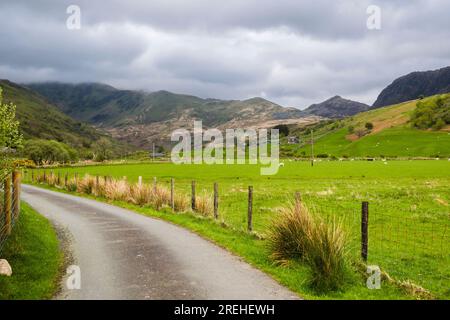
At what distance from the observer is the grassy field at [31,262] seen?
990 centimetres

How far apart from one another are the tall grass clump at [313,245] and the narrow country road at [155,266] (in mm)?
987

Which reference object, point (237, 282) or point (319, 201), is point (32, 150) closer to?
point (319, 201)

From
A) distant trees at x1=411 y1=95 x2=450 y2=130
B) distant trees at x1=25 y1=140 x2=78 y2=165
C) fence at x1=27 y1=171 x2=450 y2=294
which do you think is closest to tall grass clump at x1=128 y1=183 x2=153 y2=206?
fence at x1=27 y1=171 x2=450 y2=294

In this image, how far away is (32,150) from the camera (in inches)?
4843

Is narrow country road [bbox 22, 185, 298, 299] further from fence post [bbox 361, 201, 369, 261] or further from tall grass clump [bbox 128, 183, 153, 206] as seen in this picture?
tall grass clump [bbox 128, 183, 153, 206]

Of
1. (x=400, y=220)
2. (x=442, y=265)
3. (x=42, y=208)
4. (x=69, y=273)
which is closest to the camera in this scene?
(x=69, y=273)

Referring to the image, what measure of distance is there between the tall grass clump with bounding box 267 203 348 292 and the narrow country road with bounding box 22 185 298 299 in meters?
0.99

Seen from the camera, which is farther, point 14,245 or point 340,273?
point 14,245

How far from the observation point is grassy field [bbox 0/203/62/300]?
9898 mm

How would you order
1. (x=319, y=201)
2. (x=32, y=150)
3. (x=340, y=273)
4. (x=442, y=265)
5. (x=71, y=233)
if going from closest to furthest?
(x=340, y=273), (x=442, y=265), (x=71, y=233), (x=319, y=201), (x=32, y=150)

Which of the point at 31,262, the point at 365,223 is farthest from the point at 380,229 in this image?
the point at 31,262

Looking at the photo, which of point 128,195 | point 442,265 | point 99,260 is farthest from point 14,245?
point 128,195

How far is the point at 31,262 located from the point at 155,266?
366 cm
